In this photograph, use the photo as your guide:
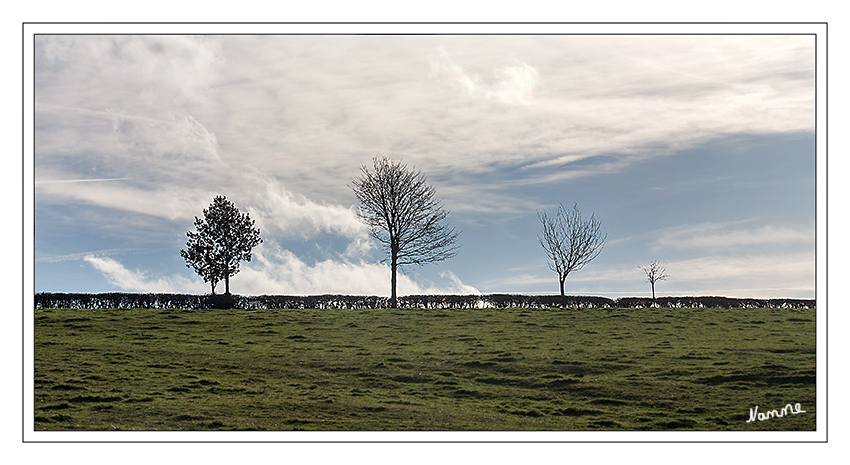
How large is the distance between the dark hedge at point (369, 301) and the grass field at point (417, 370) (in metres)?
3.09

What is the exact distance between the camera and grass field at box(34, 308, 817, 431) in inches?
731

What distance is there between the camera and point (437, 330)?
3250 centimetres

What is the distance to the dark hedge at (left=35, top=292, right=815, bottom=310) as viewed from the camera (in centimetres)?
3988

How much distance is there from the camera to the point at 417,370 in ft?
81.4

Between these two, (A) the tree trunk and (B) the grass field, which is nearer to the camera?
(B) the grass field

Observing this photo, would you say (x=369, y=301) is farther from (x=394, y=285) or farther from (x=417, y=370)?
(x=417, y=370)

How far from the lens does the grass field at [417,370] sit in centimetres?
1858

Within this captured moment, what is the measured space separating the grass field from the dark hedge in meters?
3.09

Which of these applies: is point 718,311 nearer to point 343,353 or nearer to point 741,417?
point 741,417
